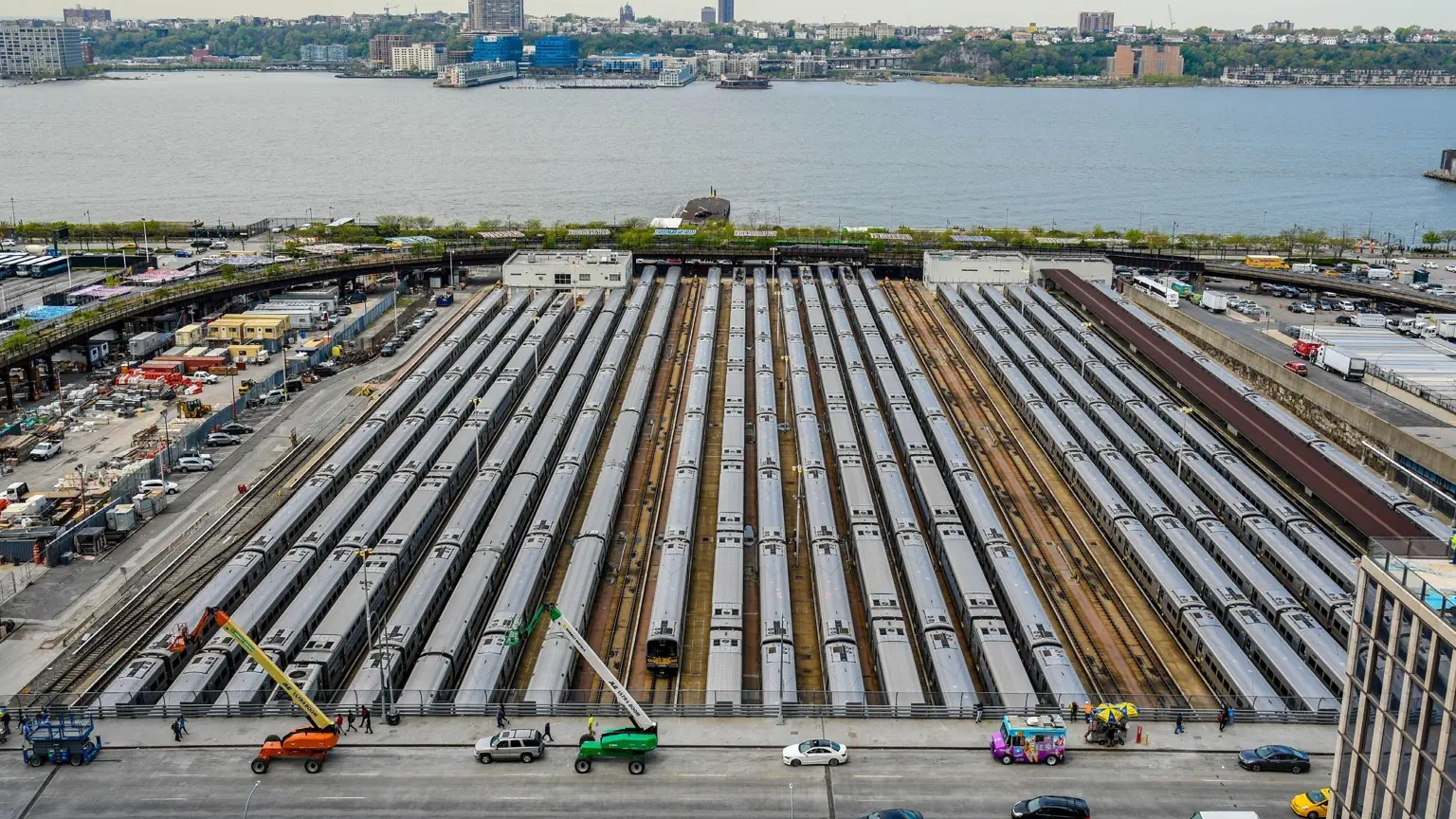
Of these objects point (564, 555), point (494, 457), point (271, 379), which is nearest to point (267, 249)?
point (271, 379)

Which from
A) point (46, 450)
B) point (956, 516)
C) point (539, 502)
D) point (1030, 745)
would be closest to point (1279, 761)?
point (1030, 745)

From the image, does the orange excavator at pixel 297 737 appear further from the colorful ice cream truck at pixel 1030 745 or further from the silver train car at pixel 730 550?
the colorful ice cream truck at pixel 1030 745

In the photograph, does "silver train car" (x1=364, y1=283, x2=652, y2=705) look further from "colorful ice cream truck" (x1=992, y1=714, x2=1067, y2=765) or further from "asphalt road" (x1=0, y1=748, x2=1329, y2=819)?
"colorful ice cream truck" (x1=992, y1=714, x2=1067, y2=765)

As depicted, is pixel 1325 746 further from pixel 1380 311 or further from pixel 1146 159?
pixel 1146 159

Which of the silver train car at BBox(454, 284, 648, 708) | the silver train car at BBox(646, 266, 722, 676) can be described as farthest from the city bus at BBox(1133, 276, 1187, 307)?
the silver train car at BBox(454, 284, 648, 708)

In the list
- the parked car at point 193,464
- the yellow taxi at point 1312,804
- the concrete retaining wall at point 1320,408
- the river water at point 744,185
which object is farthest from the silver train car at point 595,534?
the river water at point 744,185

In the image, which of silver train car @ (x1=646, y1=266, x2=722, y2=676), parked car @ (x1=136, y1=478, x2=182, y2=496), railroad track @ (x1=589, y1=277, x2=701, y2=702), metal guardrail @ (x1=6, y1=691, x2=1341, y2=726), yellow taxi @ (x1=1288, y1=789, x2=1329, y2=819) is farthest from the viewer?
parked car @ (x1=136, y1=478, x2=182, y2=496)
